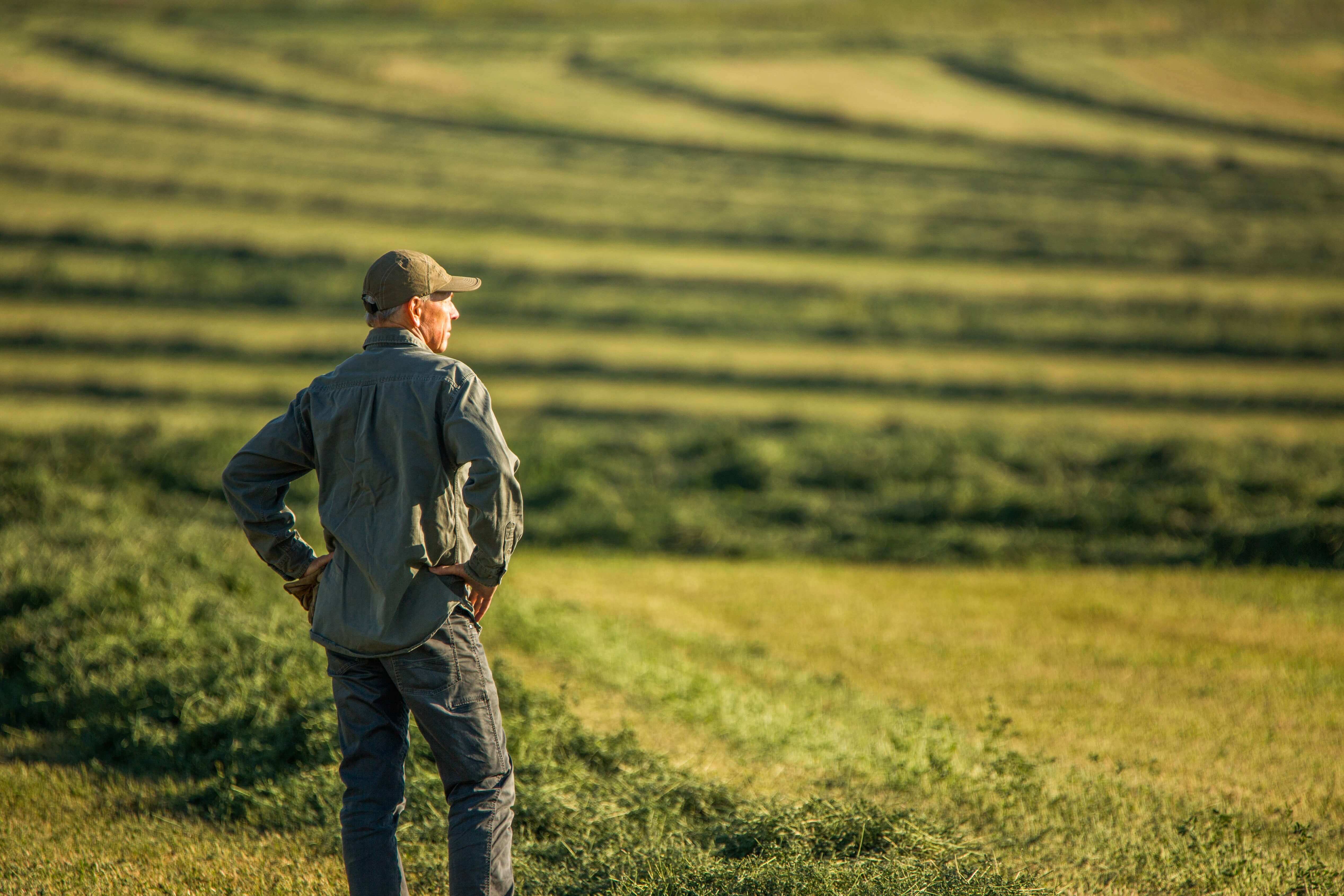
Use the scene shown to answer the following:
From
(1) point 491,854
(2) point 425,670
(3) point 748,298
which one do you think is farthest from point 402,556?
(3) point 748,298

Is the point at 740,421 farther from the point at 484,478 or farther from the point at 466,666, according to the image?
the point at 484,478

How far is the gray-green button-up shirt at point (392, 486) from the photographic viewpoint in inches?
120

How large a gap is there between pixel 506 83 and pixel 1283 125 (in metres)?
18.0

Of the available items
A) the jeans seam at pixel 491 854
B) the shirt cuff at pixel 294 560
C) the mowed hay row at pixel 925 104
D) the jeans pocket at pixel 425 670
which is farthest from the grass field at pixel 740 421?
the shirt cuff at pixel 294 560

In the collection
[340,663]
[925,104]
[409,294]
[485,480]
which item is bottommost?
[340,663]

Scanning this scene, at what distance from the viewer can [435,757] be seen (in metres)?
3.15

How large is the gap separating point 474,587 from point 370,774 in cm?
57

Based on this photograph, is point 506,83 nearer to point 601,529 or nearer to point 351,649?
point 601,529

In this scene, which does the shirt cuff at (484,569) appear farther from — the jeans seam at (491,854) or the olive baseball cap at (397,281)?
the olive baseball cap at (397,281)

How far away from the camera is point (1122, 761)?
5.09 metres

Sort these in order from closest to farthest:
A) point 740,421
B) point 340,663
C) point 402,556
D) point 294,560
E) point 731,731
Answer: point 402,556
point 340,663
point 294,560
point 731,731
point 740,421

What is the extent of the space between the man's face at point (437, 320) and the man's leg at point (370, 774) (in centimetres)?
91

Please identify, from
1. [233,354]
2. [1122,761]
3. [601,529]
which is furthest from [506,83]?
[1122,761]

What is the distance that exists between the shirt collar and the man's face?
7 cm
